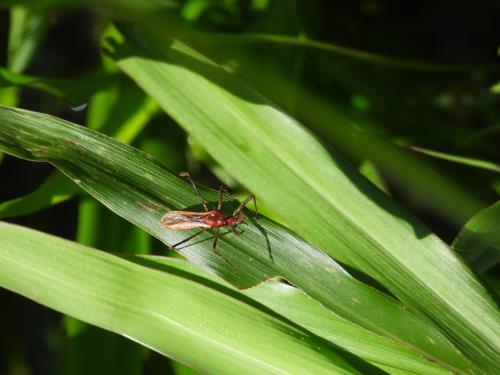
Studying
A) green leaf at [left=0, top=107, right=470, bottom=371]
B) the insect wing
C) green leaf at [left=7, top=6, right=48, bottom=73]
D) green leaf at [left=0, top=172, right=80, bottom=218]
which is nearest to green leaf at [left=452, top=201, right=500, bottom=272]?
green leaf at [left=0, top=107, right=470, bottom=371]

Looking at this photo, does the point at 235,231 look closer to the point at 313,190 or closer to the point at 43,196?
the point at 313,190

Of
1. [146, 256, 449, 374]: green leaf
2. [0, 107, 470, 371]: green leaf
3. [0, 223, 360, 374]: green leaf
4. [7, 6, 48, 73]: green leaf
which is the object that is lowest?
[0, 223, 360, 374]: green leaf

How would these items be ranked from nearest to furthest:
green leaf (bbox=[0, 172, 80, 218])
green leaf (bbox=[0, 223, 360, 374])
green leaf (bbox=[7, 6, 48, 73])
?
1. green leaf (bbox=[0, 223, 360, 374])
2. green leaf (bbox=[0, 172, 80, 218])
3. green leaf (bbox=[7, 6, 48, 73])

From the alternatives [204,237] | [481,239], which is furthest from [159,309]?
[481,239]

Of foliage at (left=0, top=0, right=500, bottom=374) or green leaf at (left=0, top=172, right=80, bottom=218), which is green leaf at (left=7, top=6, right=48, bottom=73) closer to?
foliage at (left=0, top=0, right=500, bottom=374)

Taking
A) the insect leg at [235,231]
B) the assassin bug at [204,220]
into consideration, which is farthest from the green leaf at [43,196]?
the insect leg at [235,231]

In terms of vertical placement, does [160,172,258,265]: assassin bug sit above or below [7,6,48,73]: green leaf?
below

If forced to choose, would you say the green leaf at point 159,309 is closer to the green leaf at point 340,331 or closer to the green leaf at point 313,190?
the green leaf at point 340,331
